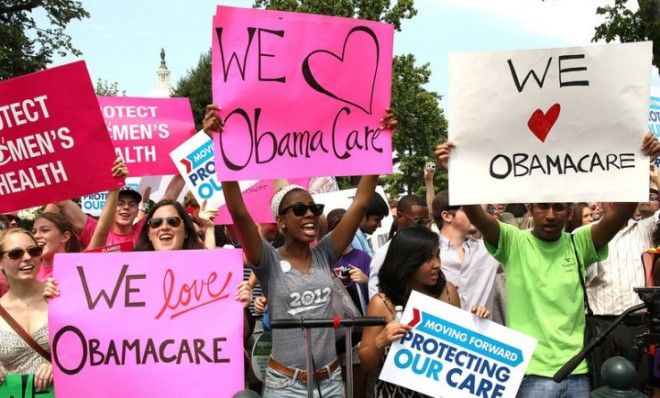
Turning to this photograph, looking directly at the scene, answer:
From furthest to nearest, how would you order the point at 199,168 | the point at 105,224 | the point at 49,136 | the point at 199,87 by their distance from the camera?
1. the point at 199,87
2. the point at 199,168
3. the point at 49,136
4. the point at 105,224

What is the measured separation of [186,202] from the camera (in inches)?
327

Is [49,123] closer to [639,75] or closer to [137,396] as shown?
[137,396]

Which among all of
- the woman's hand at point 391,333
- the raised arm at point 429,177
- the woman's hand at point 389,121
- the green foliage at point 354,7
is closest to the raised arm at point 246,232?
the woman's hand at point 391,333

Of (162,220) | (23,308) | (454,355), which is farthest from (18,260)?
(454,355)

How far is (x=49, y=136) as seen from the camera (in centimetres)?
490

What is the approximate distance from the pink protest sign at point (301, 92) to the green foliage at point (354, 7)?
32.4 meters

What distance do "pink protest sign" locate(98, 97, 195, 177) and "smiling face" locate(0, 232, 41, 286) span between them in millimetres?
3206

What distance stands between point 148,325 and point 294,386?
775 mm

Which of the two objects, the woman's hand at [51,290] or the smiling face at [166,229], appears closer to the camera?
the woman's hand at [51,290]

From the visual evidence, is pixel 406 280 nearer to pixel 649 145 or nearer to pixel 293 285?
pixel 293 285

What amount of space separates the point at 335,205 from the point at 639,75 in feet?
14.4

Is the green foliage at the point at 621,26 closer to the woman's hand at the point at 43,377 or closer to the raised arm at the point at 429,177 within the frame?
the raised arm at the point at 429,177

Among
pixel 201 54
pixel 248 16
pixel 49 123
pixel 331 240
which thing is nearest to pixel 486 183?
pixel 331 240

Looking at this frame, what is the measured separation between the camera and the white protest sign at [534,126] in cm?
382
